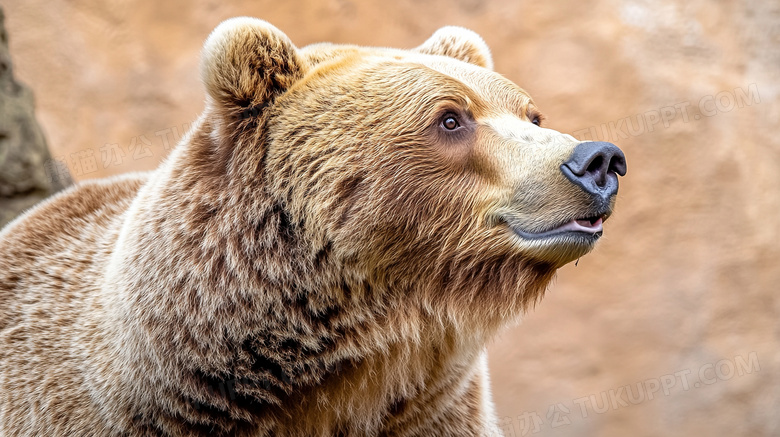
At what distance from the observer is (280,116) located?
313 centimetres

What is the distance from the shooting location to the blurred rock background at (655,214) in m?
8.56

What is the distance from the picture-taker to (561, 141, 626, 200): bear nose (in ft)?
8.87

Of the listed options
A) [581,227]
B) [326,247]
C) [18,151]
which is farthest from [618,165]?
[18,151]

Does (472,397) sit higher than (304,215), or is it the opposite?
(304,215)

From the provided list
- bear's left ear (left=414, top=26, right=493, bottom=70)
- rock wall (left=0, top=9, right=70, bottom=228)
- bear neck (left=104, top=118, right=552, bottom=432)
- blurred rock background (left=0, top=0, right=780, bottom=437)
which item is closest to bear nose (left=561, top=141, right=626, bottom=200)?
bear neck (left=104, top=118, right=552, bottom=432)

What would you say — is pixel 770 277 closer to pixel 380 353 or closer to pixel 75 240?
pixel 380 353

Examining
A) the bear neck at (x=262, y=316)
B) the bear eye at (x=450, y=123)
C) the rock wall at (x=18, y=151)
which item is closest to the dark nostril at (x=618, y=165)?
the bear neck at (x=262, y=316)

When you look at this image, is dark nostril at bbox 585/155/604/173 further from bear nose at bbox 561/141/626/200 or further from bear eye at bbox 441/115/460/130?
bear eye at bbox 441/115/460/130

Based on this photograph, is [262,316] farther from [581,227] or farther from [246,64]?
[581,227]

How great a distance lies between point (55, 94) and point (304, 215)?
7.13 meters

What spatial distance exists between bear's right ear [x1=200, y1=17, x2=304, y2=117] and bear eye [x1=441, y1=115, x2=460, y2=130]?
0.68 metres

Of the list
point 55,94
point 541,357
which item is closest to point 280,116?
point 541,357

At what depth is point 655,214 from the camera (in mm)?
8625

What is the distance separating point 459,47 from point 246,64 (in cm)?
123
